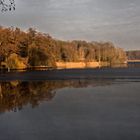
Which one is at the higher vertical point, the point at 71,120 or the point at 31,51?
the point at 31,51

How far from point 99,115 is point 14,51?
73665 mm

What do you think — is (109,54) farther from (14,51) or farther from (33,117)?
(33,117)

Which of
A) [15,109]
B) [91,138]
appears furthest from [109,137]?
[15,109]

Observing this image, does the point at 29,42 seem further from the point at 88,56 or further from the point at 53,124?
the point at 53,124

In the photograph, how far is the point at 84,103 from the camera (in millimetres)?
20609

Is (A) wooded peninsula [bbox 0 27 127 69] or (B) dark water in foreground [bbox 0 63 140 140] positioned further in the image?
(A) wooded peninsula [bbox 0 27 127 69]

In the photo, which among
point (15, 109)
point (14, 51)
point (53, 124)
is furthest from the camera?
point (14, 51)

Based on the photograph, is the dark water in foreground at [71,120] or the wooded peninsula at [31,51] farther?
the wooded peninsula at [31,51]

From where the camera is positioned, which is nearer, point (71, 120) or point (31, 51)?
point (71, 120)

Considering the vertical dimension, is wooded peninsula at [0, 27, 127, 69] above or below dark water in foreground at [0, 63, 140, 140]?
above

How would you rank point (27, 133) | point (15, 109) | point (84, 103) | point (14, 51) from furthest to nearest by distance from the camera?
1. point (14, 51)
2. point (84, 103)
3. point (15, 109)
4. point (27, 133)

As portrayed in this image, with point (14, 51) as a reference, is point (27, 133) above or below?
below

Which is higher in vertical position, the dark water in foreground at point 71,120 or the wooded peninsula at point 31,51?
the wooded peninsula at point 31,51

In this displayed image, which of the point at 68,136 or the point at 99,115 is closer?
the point at 68,136
